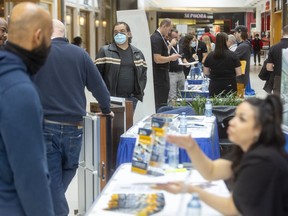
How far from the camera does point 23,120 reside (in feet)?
6.28

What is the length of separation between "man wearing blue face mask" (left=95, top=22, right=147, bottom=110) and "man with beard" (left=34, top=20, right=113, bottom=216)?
65.9 inches

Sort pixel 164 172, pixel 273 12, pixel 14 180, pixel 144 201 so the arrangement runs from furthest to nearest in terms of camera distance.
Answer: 1. pixel 273 12
2. pixel 164 172
3. pixel 144 201
4. pixel 14 180

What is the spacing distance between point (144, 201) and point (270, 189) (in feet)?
2.31

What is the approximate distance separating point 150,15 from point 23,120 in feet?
120

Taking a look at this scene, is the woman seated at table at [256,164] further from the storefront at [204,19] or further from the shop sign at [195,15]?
the shop sign at [195,15]

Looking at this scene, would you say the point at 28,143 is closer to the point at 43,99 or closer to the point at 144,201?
the point at 144,201

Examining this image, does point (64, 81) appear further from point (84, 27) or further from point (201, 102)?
point (84, 27)

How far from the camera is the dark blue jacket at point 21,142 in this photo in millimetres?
1909

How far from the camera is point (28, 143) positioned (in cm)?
195

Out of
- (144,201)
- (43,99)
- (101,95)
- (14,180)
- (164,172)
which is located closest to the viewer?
(14,180)

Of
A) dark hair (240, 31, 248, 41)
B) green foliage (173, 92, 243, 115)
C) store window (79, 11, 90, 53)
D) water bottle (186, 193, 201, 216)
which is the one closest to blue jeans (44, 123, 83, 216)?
water bottle (186, 193, 201, 216)

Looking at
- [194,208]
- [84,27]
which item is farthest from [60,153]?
[84,27]

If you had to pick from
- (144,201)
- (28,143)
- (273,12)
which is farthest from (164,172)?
(273,12)

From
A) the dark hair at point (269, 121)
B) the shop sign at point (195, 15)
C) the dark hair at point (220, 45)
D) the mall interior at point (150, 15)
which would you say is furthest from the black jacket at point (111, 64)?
the shop sign at point (195, 15)
